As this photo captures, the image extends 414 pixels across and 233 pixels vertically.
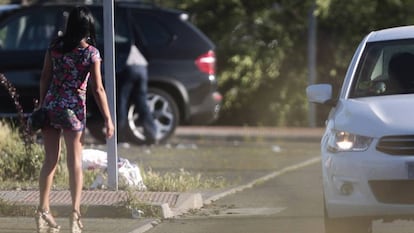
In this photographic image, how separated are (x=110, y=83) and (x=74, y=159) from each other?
240cm

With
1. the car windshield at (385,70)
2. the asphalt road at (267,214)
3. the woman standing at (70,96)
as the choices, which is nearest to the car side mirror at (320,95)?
the car windshield at (385,70)

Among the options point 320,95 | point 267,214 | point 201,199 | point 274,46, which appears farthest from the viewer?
point 274,46

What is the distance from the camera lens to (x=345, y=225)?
315 inches

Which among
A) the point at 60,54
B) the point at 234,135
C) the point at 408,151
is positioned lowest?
the point at 234,135

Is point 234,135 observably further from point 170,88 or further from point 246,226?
point 246,226

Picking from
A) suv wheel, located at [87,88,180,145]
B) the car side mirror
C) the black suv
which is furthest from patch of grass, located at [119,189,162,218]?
suv wheel, located at [87,88,180,145]

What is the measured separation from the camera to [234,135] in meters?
Answer: 20.1

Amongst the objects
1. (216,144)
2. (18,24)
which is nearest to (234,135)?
(216,144)

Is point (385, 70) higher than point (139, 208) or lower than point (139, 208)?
higher

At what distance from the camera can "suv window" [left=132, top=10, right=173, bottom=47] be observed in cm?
1588

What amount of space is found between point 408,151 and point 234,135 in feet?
41.6

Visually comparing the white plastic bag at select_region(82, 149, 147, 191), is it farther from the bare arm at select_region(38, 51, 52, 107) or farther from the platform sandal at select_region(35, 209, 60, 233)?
the bare arm at select_region(38, 51, 52, 107)

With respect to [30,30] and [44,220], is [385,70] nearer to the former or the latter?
[44,220]

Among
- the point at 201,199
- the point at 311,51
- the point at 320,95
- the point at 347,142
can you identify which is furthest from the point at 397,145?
the point at 311,51
